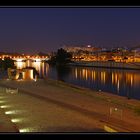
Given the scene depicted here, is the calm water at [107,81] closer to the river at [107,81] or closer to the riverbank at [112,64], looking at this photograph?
the river at [107,81]

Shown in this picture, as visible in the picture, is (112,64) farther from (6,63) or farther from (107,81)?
(6,63)

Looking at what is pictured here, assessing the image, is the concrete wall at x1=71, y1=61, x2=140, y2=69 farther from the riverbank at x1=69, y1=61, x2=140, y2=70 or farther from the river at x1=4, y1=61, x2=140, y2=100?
the river at x1=4, y1=61, x2=140, y2=100

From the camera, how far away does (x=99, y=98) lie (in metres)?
7.22

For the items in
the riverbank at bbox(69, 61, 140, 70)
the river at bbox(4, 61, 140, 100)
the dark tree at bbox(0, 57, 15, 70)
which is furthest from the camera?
the riverbank at bbox(69, 61, 140, 70)

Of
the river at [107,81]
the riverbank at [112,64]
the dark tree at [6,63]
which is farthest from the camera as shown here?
the riverbank at [112,64]

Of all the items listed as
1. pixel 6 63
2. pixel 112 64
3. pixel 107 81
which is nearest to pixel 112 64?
pixel 112 64

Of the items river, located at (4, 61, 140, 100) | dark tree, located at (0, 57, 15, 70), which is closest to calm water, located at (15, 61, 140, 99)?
river, located at (4, 61, 140, 100)

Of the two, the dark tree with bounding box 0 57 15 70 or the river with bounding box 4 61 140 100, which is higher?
the dark tree with bounding box 0 57 15 70

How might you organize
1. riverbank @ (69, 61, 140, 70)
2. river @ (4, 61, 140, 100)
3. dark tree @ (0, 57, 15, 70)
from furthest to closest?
1. riverbank @ (69, 61, 140, 70)
2. dark tree @ (0, 57, 15, 70)
3. river @ (4, 61, 140, 100)

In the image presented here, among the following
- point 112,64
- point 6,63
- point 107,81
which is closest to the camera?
point 6,63

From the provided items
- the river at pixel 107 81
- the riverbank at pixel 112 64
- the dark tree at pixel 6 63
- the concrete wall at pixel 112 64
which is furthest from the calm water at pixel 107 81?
the concrete wall at pixel 112 64
